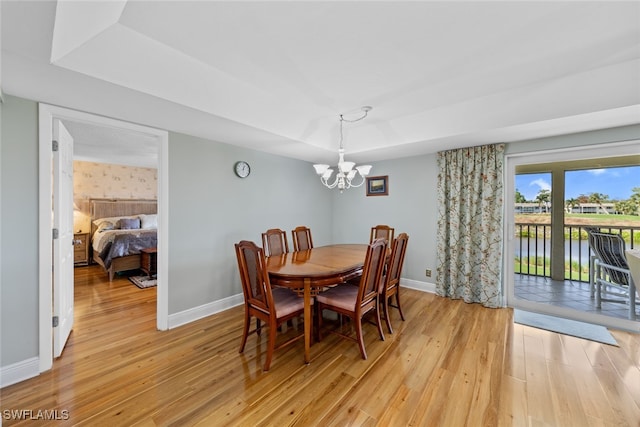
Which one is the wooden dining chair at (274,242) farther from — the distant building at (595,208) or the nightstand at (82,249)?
the nightstand at (82,249)

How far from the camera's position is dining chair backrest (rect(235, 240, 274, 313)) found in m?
1.93

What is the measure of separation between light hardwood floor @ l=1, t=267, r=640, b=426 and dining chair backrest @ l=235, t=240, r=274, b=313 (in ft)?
1.58

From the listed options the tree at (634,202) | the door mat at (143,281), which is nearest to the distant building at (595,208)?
the tree at (634,202)

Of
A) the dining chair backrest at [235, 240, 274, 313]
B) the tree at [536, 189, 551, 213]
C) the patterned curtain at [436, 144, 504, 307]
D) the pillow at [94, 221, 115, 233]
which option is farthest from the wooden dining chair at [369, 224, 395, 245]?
the pillow at [94, 221, 115, 233]

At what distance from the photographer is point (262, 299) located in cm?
210

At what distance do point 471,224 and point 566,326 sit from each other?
141 centimetres

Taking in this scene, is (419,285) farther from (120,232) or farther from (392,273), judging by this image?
(120,232)

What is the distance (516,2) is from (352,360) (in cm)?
259

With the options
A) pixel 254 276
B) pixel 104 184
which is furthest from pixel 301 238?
pixel 104 184

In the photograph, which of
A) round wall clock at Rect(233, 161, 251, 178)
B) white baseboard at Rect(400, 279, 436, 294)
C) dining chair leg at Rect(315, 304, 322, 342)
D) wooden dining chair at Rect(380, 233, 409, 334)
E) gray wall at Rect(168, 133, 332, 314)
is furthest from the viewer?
white baseboard at Rect(400, 279, 436, 294)

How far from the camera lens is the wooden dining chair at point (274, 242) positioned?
126 inches

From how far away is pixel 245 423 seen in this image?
147cm

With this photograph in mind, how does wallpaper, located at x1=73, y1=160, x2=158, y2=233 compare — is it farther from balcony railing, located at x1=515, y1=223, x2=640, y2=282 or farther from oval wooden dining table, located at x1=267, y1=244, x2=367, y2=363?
balcony railing, located at x1=515, y1=223, x2=640, y2=282

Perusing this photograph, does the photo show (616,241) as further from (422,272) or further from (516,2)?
(516,2)
